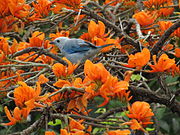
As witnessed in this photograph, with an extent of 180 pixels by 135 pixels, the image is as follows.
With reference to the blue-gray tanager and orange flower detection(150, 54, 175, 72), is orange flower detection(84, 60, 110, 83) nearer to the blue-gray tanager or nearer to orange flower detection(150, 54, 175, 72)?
orange flower detection(150, 54, 175, 72)

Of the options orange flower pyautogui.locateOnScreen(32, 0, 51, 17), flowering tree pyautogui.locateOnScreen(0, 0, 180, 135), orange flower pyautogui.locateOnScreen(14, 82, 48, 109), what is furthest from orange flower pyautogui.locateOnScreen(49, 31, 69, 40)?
orange flower pyautogui.locateOnScreen(14, 82, 48, 109)

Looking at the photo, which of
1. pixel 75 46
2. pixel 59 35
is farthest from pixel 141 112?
pixel 75 46

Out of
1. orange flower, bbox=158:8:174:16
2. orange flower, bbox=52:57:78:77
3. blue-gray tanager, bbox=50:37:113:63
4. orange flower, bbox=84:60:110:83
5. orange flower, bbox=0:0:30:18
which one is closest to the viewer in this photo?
orange flower, bbox=84:60:110:83

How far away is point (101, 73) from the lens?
1.13 meters

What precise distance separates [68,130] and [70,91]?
→ 13 cm

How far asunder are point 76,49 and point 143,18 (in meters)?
0.44

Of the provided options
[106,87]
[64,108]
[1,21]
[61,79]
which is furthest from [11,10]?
[106,87]

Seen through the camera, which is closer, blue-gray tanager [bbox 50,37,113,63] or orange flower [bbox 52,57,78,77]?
orange flower [bbox 52,57,78,77]

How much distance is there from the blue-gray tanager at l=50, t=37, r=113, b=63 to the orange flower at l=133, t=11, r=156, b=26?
0.34 meters

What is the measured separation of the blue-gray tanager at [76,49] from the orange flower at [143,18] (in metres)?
0.34

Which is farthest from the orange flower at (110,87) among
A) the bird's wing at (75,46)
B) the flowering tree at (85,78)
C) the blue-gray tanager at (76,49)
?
the bird's wing at (75,46)

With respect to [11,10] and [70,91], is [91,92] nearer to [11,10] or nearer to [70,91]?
[70,91]

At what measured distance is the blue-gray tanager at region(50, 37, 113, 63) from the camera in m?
1.93

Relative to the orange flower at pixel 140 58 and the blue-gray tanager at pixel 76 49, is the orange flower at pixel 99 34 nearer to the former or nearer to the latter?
the blue-gray tanager at pixel 76 49
